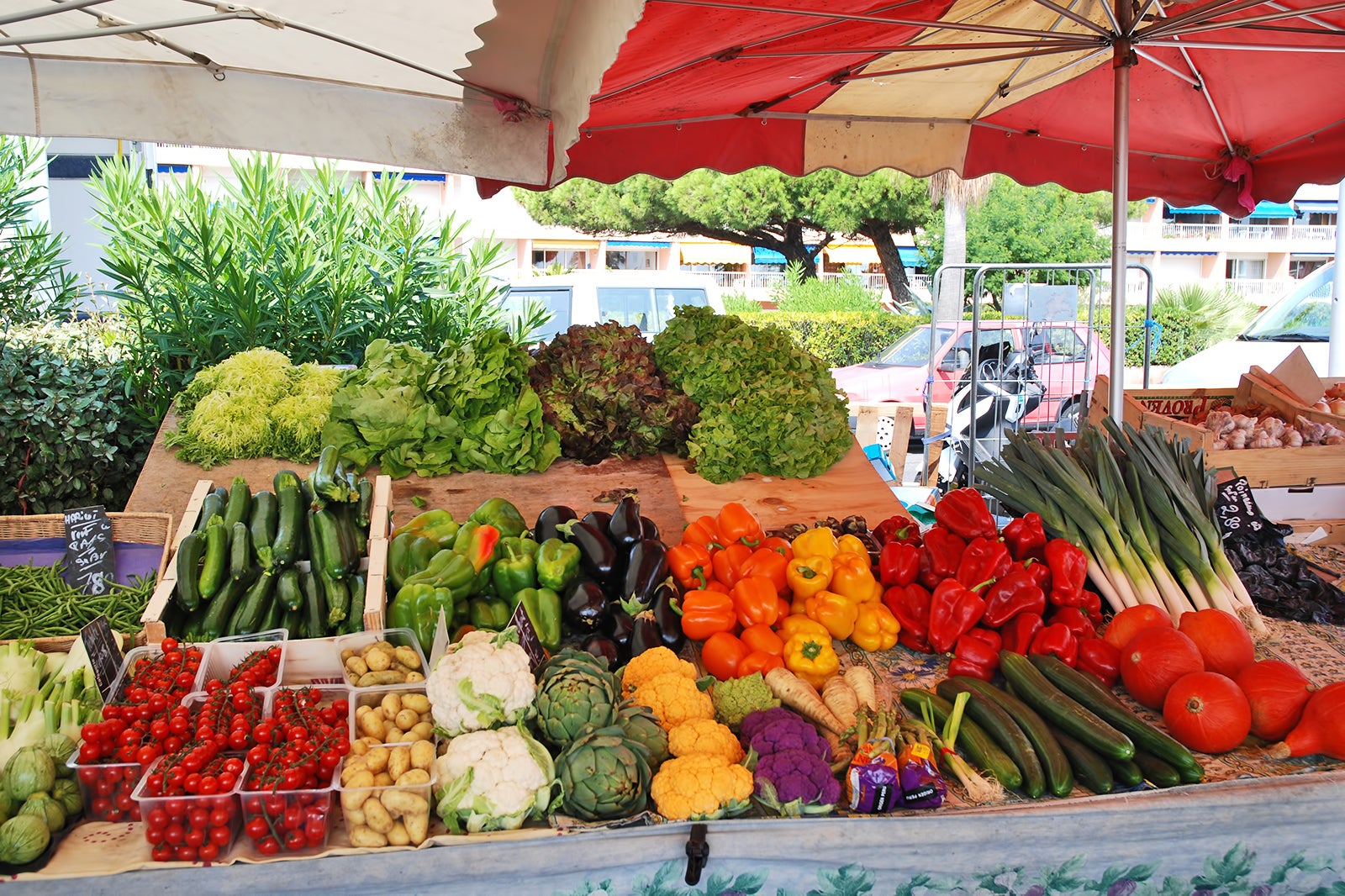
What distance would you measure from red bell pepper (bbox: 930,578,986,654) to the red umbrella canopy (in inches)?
86.5

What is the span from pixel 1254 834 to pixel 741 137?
4.21 meters

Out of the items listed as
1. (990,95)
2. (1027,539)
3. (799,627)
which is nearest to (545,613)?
(799,627)

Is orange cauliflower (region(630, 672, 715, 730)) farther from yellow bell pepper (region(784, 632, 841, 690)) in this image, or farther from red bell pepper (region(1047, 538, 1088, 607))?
red bell pepper (region(1047, 538, 1088, 607))

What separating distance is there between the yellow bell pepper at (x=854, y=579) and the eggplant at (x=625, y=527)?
0.67 metres

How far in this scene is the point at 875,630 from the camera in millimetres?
2939

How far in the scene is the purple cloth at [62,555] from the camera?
3283 mm

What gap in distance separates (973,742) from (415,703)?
139 centimetres

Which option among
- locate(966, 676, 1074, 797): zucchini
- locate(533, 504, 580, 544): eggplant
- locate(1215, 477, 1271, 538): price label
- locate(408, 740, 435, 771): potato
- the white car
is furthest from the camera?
the white car

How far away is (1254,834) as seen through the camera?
2.19 meters

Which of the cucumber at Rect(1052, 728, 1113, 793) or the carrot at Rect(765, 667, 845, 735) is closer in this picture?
the cucumber at Rect(1052, 728, 1113, 793)

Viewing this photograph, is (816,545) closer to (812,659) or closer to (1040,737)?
(812,659)

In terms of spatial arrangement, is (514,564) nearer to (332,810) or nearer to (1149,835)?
(332,810)

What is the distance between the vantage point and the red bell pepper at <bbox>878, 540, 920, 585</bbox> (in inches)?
120

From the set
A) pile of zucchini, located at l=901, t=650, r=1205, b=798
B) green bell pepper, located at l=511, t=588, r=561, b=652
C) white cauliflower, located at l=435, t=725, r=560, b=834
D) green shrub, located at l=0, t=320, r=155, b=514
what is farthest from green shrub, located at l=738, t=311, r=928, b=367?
white cauliflower, located at l=435, t=725, r=560, b=834
